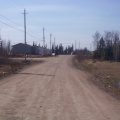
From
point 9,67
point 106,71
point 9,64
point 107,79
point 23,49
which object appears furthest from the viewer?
point 23,49

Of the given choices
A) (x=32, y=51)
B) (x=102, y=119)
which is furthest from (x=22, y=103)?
(x=32, y=51)

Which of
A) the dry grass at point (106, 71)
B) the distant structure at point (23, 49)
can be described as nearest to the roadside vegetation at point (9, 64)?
the dry grass at point (106, 71)

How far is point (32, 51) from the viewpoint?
401 ft

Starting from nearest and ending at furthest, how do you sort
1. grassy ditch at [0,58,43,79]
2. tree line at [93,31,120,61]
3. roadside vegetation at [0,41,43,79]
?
grassy ditch at [0,58,43,79] → roadside vegetation at [0,41,43,79] → tree line at [93,31,120,61]

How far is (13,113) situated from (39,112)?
945mm

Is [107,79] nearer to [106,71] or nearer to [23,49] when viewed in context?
[106,71]

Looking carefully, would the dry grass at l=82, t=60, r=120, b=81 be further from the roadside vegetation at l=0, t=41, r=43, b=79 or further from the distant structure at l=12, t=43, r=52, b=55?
the distant structure at l=12, t=43, r=52, b=55

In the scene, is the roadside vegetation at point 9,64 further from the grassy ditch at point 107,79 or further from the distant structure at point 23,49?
the distant structure at point 23,49

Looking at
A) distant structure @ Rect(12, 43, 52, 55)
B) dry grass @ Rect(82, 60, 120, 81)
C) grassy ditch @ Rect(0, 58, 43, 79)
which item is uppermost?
distant structure @ Rect(12, 43, 52, 55)

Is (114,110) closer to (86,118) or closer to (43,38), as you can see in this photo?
(86,118)

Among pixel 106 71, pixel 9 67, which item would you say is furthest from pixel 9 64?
pixel 106 71

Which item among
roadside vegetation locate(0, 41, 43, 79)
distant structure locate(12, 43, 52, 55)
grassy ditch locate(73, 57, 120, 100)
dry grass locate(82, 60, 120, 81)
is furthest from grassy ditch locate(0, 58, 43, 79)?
distant structure locate(12, 43, 52, 55)

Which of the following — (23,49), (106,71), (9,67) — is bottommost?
(106,71)

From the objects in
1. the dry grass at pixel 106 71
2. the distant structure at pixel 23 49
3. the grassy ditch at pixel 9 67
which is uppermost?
the distant structure at pixel 23 49
